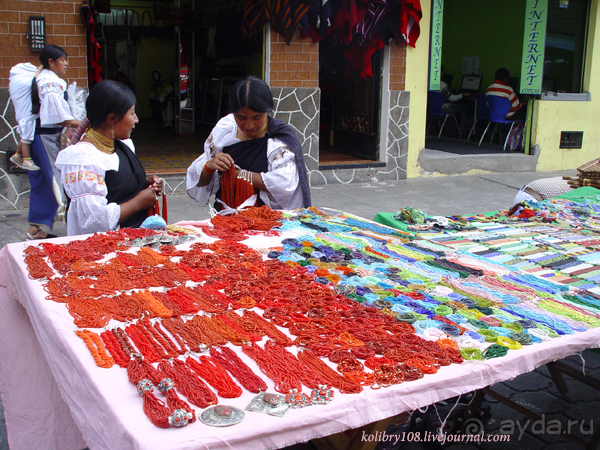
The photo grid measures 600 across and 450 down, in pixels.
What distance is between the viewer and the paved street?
2738 millimetres

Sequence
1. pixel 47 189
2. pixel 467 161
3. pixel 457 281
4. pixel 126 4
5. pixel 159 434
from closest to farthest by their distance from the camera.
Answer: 1. pixel 159 434
2. pixel 457 281
3. pixel 47 189
4. pixel 467 161
5. pixel 126 4

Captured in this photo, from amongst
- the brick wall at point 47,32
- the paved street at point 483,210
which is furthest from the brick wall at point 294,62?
the brick wall at point 47,32

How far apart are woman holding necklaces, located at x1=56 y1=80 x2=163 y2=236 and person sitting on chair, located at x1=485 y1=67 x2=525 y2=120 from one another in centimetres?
909

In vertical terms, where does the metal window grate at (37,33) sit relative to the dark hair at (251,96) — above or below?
above

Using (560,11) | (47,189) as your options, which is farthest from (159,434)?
(560,11)

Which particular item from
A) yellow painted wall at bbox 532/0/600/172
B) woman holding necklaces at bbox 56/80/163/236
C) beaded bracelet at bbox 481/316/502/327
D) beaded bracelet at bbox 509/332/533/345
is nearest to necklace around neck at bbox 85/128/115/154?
woman holding necklaces at bbox 56/80/163/236

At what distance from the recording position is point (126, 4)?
1427 cm

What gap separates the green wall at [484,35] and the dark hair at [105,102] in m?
11.0

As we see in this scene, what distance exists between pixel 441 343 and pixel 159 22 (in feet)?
49.1

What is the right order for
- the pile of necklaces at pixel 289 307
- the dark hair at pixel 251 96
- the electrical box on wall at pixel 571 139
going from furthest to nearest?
the electrical box on wall at pixel 571 139 → the dark hair at pixel 251 96 → the pile of necklaces at pixel 289 307

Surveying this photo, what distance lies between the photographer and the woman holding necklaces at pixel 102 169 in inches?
107

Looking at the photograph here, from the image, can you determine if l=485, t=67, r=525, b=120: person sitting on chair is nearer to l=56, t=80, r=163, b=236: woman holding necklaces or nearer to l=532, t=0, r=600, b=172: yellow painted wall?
l=532, t=0, r=600, b=172: yellow painted wall

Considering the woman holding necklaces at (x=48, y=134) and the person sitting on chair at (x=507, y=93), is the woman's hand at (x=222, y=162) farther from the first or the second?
the person sitting on chair at (x=507, y=93)

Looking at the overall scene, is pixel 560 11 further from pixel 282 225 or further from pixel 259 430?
pixel 259 430
